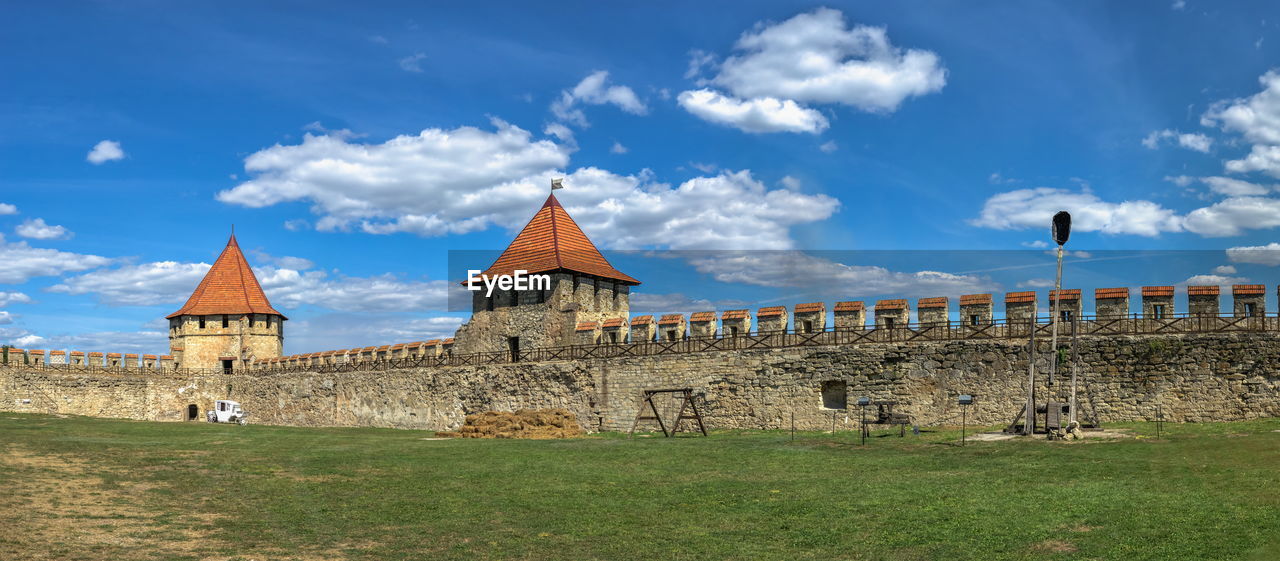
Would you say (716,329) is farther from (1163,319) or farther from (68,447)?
(68,447)

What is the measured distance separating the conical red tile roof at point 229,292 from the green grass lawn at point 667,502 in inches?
1344

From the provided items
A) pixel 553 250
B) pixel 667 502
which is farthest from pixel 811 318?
pixel 667 502

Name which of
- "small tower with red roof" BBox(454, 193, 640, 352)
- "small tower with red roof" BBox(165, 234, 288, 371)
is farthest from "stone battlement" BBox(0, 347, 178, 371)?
"small tower with red roof" BBox(454, 193, 640, 352)

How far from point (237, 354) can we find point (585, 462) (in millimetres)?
39733

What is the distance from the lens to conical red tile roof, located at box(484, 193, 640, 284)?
110ft

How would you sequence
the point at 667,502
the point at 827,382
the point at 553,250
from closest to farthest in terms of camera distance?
the point at 667,502
the point at 827,382
the point at 553,250

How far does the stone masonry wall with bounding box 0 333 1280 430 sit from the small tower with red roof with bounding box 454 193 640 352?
1.42m

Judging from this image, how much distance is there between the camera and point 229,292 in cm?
5088

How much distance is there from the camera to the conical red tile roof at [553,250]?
33.6m

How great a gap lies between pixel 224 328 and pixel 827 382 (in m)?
36.9

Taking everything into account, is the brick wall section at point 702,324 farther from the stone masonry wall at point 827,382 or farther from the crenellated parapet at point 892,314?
the crenellated parapet at point 892,314

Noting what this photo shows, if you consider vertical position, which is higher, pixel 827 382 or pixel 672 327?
pixel 672 327

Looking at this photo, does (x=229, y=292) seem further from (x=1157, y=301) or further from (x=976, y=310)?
(x=1157, y=301)

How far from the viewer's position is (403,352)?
37.5m
